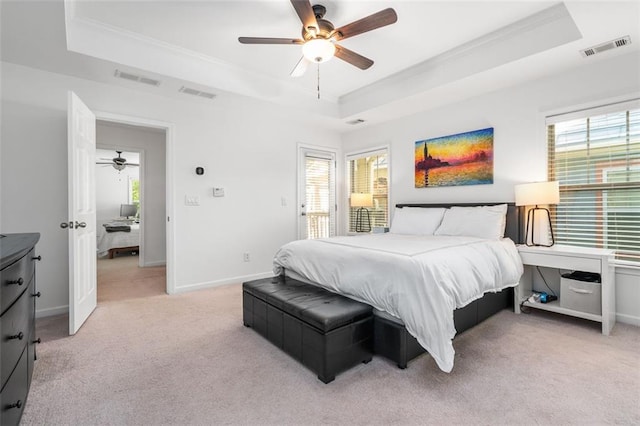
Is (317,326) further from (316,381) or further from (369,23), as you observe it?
(369,23)

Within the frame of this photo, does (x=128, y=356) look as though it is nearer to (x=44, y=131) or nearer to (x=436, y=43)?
(x=44, y=131)

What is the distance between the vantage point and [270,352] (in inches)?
90.6

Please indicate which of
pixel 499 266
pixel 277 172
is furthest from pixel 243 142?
pixel 499 266

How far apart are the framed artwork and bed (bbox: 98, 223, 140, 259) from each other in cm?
614

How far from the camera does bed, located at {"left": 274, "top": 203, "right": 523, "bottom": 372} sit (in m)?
1.91

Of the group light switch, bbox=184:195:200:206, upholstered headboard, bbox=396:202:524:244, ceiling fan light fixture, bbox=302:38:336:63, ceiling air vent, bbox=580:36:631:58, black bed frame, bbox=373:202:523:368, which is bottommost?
black bed frame, bbox=373:202:523:368

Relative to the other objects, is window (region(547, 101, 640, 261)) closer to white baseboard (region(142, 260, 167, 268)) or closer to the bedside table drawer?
the bedside table drawer

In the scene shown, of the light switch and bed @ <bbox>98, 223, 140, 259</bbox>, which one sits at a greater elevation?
the light switch

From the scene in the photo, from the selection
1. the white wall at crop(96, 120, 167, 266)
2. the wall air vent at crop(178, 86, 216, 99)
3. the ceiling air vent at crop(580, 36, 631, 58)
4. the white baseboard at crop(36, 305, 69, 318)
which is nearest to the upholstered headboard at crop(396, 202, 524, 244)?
the ceiling air vent at crop(580, 36, 631, 58)

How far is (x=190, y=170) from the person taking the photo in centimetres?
399

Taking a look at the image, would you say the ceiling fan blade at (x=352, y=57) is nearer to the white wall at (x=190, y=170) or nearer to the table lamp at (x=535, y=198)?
the white wall at (x=190, y=170)

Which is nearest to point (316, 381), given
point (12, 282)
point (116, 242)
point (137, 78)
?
point (12, 282)

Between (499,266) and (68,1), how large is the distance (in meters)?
4.14

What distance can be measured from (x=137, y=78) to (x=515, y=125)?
4189 mm
